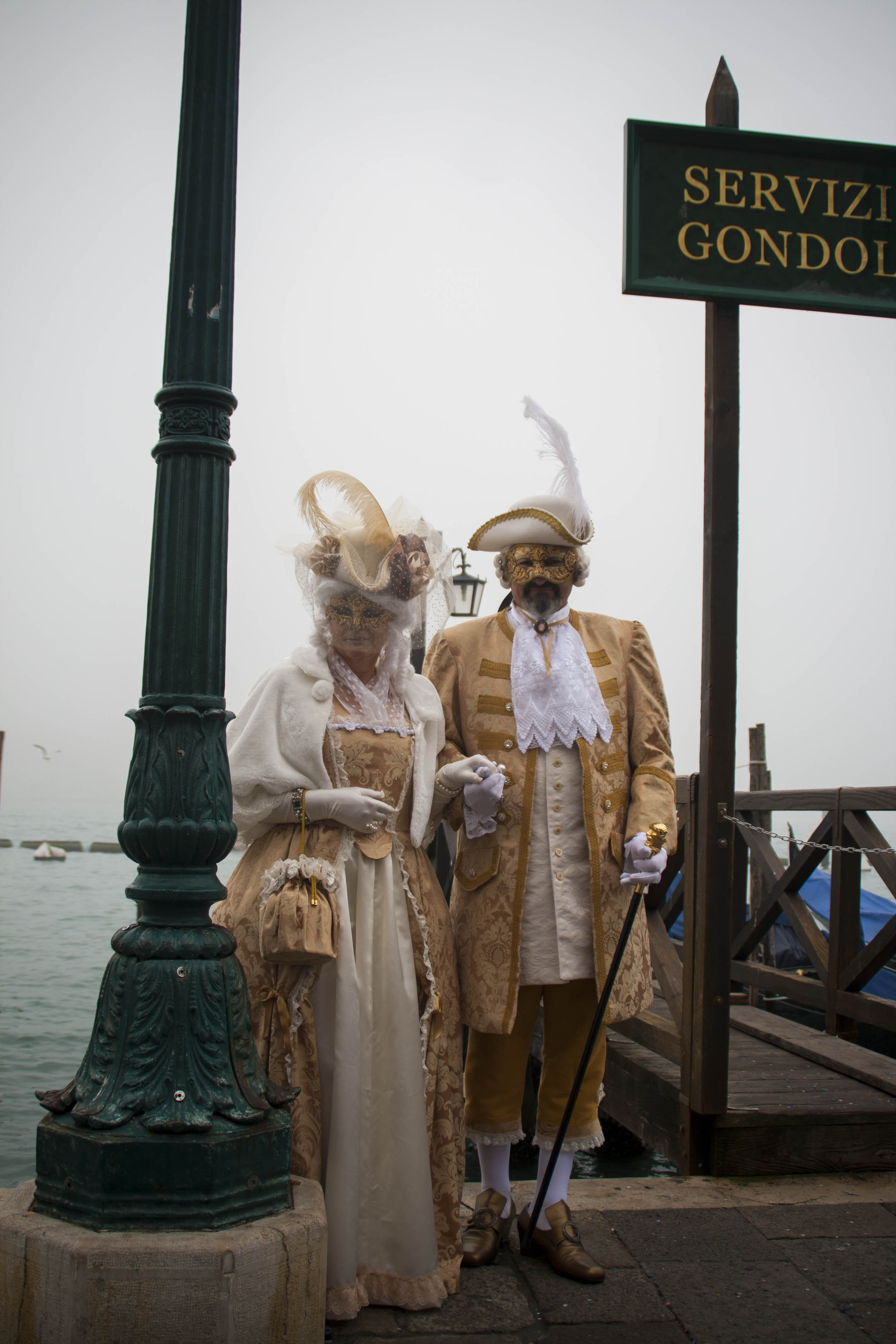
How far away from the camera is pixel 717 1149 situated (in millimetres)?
3438

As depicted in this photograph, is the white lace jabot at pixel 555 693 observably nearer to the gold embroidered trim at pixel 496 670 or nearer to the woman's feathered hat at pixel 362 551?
the gold embroidered trim at pixel 496 670

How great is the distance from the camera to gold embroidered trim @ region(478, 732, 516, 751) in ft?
9.53

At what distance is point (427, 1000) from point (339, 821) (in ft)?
1.66

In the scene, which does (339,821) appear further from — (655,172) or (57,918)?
(57,918)

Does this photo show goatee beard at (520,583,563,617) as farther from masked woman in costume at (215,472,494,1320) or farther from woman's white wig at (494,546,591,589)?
masked woman in costume at (215,472,494,1320)

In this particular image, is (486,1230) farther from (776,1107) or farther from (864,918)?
(864,918)

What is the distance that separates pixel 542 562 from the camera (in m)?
2.95

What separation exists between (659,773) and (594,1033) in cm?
73

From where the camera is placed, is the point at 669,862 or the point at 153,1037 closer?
the point at 153,1037

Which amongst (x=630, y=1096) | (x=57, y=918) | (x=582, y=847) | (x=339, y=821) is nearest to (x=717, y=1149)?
(x=630, y=1096)

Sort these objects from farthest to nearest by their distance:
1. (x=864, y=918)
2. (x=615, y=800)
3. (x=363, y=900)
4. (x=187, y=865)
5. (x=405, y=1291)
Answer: (x=864, y=918) → (x=615, y=800) → (x=363, y=900) → (x=405, y=1291) → (x=187, y=865)

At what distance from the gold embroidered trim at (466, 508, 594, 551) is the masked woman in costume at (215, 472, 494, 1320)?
0.17 m

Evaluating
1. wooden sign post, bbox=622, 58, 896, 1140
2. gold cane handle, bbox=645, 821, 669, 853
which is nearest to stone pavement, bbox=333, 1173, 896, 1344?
wooden sign post, bbox=622, 58, 896, 1140

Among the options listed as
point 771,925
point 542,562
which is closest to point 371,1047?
point 542,562
